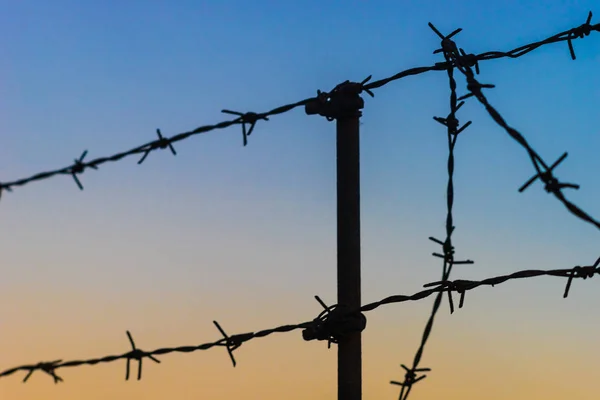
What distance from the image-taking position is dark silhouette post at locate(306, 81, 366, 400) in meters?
4.07

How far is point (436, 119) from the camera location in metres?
3.93

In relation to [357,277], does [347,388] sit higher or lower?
lower

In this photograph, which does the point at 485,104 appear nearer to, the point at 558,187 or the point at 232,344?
the point at 558,187

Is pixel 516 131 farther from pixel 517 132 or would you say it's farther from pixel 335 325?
pixel 335 325

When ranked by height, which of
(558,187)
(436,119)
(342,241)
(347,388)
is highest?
(436,119)

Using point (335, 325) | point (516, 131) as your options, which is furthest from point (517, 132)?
point (335, 325)

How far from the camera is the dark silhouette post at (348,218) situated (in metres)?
4.07

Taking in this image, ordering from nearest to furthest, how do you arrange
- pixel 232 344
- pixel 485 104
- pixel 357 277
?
pixel 485 104 < pixel 232 344 < pixel 357 277

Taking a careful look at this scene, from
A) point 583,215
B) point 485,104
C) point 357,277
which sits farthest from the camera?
point 357,277

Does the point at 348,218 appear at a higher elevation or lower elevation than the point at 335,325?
higher

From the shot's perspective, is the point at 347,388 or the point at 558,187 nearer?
the point at 558,187

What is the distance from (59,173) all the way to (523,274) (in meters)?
1.93

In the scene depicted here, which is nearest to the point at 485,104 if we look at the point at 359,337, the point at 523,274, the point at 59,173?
the point at 523,274

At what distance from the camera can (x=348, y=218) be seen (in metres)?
4.15
